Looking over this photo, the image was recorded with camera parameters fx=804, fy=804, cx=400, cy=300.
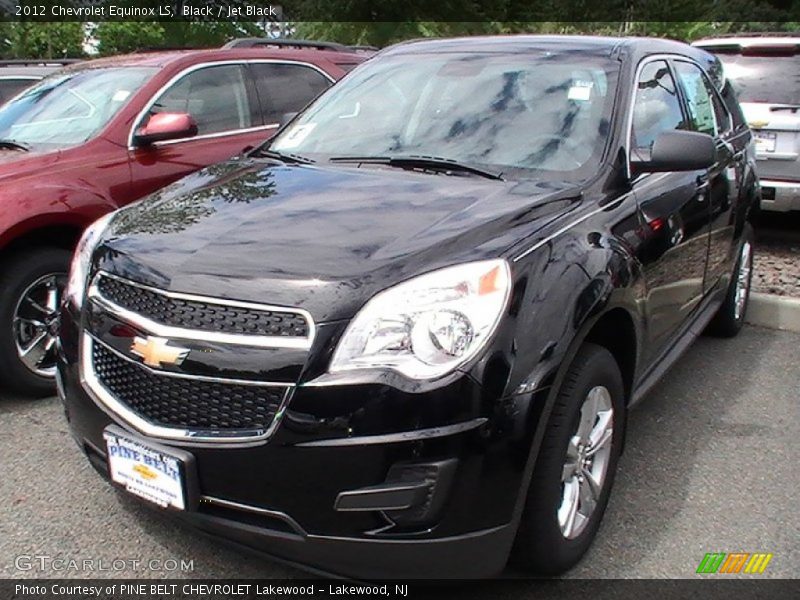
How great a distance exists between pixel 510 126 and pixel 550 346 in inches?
49.5

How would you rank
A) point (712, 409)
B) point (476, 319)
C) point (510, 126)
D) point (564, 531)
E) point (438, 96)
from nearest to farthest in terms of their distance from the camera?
point (476, 319), point (564, 531), point (510, 126), point (438, 96), point (712, 409)

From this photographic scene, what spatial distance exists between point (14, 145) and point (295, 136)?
190 cm

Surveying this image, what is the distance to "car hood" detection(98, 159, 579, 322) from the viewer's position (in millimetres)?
2225

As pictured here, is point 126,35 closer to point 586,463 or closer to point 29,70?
point 29,70

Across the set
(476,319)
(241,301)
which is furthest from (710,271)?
(241,301)

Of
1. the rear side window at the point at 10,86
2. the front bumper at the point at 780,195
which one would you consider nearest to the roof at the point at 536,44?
the front bumper at the point at 780,195

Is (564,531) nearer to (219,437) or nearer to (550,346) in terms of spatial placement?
(550,346)

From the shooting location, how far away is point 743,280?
505 centimetres

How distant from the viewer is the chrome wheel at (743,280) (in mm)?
4910

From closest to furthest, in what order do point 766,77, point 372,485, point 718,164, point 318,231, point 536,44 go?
1. point 372,485
2. point 318,231
3. point 536,44
4. point 718,164
5. point 766,77

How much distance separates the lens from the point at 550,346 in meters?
2.27

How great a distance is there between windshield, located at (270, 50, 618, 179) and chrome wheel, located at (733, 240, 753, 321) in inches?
82.5

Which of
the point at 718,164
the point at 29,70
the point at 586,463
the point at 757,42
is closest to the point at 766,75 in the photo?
the point at 757,42

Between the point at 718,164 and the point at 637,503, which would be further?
the point at 718,164
